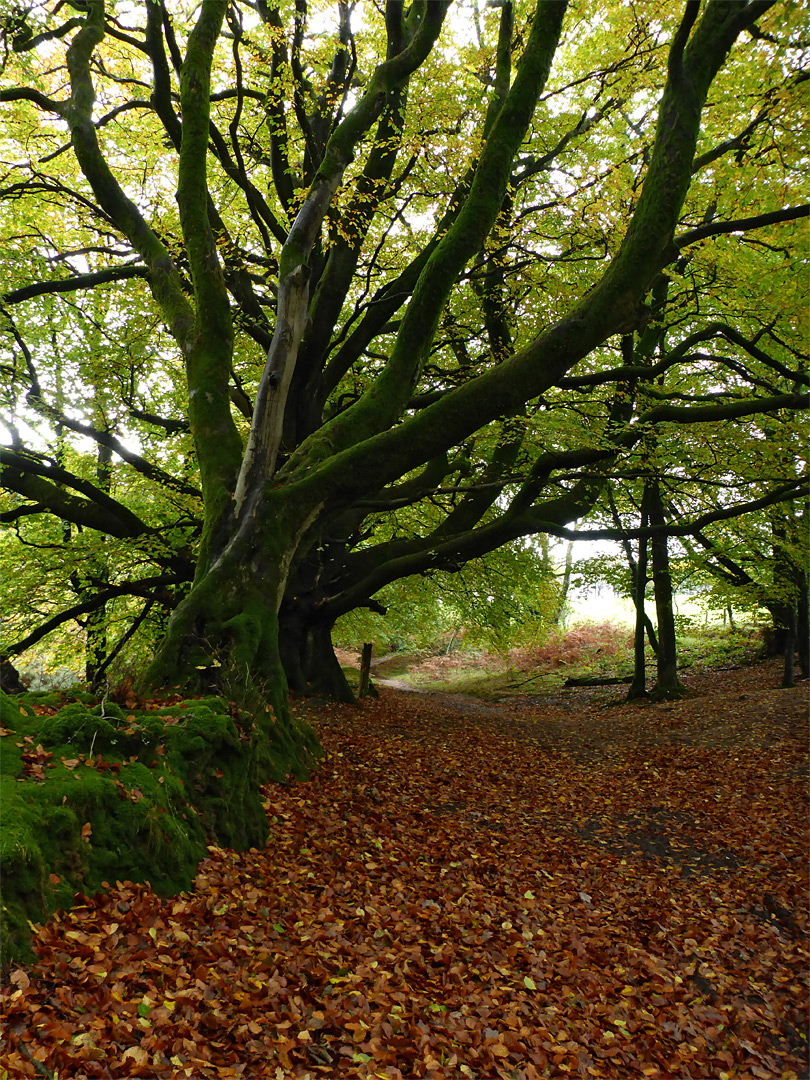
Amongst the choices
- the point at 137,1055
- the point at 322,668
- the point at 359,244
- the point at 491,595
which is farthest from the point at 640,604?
the point at 137,1055

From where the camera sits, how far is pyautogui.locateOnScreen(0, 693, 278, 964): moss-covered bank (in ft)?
10.6

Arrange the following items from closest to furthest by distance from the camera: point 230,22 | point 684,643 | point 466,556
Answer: point 230,22, point 466,556, point 684,643

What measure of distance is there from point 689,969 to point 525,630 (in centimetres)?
1386

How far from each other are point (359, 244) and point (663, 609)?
12471 mm

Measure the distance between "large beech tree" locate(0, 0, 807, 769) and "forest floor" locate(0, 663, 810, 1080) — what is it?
1916 millimetres

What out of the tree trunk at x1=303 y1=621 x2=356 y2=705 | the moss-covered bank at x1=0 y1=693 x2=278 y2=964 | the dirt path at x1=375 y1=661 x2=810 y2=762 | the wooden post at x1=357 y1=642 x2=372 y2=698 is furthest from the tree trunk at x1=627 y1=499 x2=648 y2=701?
the moss-covered bank at x1=0 y1=693 x2=278 y2=964

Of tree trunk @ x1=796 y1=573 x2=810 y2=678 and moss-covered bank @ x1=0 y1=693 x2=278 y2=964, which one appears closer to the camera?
moss-covered bank @ x1=0 y1=693 x2=278 y2=964

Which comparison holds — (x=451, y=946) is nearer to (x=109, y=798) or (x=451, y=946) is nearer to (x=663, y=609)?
(x=109, y=798)

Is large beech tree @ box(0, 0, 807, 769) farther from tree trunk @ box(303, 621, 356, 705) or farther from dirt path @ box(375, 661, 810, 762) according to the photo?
dirt path @ box(375, 661, 810, 762)

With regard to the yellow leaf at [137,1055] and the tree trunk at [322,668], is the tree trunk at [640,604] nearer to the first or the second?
the tree trunk at [322,668]

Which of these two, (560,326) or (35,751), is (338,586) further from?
(35,751)

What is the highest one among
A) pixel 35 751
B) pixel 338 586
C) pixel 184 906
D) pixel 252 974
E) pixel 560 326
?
pixel 560 326

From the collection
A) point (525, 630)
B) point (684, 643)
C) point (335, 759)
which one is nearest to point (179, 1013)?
point (335, 759)

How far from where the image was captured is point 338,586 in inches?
506
